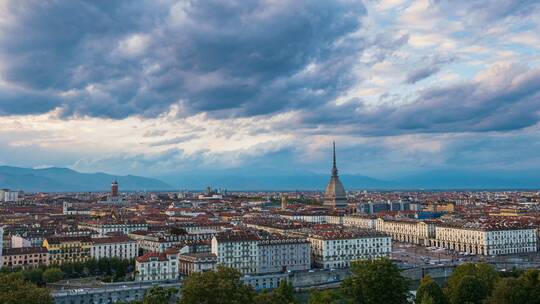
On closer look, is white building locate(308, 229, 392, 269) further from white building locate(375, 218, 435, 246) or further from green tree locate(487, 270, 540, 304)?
green tree locate(487, 270, 540, 304)

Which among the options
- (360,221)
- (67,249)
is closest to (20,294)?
(67,249)

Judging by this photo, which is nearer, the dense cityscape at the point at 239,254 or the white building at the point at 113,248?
the dense cityscape at the point at 239,254

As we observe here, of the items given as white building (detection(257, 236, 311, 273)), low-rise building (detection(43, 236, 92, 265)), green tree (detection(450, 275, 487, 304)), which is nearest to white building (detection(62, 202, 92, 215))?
low-rise building (detection(43, 236, 92, 265))

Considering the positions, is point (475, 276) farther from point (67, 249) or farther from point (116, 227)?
point (116, 227)

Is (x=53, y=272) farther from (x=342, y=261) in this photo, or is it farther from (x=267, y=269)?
(x=342, y=261)

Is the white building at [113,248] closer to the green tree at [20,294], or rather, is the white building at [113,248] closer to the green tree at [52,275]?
the green tree at [52,275]

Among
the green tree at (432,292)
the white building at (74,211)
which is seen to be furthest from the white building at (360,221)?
the green tree at (432,292)
